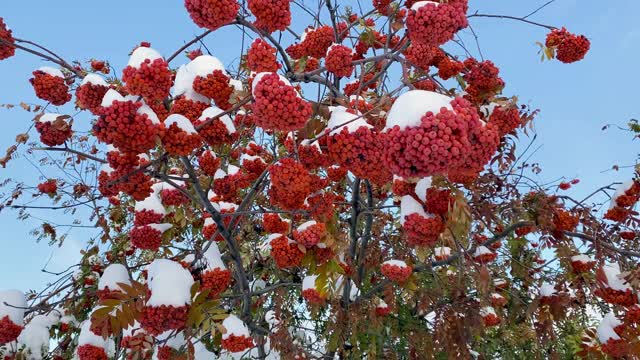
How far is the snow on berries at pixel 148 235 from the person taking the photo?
13.6 ft

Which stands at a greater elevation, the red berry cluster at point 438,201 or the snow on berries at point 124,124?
the snow on berries at point 124,124

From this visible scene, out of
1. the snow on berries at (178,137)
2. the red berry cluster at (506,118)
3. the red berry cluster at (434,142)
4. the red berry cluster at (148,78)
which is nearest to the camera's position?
the red berry cluster at (434,142)

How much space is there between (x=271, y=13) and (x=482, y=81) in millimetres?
1620

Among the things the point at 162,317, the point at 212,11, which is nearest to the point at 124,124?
the point at 212,11

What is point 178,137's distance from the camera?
2.86 m

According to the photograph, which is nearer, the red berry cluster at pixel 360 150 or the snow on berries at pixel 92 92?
the red berry cluster at pixel 360 150

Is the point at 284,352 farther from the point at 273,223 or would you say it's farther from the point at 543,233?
the point at 543,233

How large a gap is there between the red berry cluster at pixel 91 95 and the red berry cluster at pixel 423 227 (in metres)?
1.93

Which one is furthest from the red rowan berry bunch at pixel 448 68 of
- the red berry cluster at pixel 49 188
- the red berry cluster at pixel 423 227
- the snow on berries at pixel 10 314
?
the red berry cluster at pixel 49 188

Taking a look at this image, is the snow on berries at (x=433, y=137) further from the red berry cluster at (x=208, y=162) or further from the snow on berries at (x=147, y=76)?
the red berry cluster at (x=208, y=162)

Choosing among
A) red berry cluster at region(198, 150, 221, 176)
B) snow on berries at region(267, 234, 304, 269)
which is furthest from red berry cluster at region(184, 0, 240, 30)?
snow on berries at region(267, 234, 304, 269)

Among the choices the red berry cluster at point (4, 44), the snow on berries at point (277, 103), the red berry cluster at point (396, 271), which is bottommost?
the snow on berries at point (277, 103)

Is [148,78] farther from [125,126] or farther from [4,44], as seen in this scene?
[4,44]

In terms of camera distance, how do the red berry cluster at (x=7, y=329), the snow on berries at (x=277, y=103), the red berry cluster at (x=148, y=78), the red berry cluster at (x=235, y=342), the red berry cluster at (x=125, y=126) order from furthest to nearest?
the red berry cluster at (x=7, y=329) → the red berry cluster at (x=235, y=342) → the red berry cluster at (x=148, y=78) → the red berry cluster at (x=125, y=126) → the snow on berries at (x=277, y=103)
